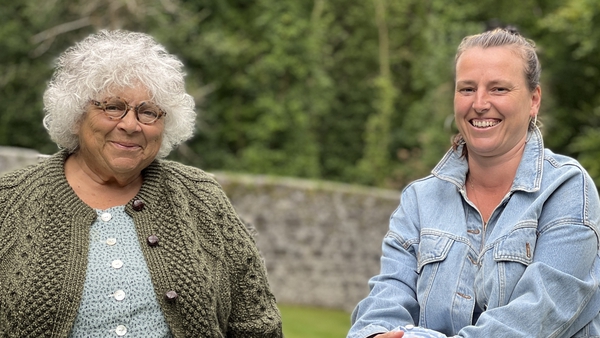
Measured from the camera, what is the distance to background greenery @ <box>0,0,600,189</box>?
1226cm

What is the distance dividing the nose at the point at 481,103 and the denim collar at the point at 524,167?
0.22 meters

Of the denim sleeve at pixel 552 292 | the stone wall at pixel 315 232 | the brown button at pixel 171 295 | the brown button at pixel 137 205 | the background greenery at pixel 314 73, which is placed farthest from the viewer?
the background greenery at pixel 314 73

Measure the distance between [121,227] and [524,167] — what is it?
143 centimetres

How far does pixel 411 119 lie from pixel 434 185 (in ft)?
38.8

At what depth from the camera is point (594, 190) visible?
109 inches

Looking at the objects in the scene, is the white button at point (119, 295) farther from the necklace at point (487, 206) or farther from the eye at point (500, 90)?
the eye at point (500, 90)

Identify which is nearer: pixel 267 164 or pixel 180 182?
pixel 180 182

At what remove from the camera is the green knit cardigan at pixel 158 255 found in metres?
2.90

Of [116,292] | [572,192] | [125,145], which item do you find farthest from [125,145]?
[572,192]

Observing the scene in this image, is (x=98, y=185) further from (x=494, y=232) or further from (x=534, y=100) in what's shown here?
(x=534, y=100)

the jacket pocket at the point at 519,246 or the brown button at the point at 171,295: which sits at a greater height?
the jacket pocket at the point at 519,246

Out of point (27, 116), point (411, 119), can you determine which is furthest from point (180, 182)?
point (411, 119)

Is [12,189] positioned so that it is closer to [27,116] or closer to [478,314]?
[478,314]

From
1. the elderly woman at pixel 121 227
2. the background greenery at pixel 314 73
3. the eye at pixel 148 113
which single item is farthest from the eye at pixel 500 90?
the background greenery at pixel 314 73
